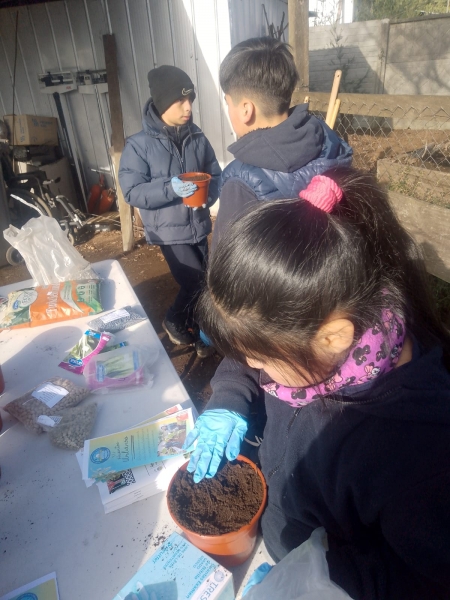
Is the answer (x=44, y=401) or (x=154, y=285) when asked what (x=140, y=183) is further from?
(x=44, y=401)

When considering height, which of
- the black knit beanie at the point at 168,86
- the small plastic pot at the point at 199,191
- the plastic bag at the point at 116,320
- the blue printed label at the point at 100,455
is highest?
the black knit beanie at the point at 168,86

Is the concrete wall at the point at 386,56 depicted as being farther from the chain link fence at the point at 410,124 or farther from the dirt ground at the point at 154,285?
the dirt ground at the point at 154,285

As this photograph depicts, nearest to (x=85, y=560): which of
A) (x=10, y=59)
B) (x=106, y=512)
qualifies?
(x=106, y=512)

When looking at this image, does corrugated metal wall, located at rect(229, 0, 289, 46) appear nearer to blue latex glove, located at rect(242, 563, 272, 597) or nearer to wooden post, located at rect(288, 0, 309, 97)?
wooden post, located at rect(288, 0, 309, 97)

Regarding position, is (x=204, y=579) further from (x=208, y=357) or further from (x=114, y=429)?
(x=208, y=357)

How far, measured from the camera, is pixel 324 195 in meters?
0.77

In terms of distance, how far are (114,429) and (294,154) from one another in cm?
111

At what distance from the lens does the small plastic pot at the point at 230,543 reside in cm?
81

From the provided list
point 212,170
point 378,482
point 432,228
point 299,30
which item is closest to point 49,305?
point 378,482

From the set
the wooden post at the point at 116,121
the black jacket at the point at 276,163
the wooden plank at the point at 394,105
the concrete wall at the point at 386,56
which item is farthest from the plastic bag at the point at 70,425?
the concrete wall at the point at 386,56

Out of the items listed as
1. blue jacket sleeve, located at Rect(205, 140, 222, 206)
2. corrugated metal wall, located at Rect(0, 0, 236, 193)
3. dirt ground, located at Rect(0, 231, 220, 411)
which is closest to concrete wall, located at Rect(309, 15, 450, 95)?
corrugated metal wall, located at Rect(0, 0, 236, 193)

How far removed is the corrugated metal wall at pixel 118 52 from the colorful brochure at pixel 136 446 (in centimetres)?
433

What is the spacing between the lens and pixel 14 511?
99 centimetres

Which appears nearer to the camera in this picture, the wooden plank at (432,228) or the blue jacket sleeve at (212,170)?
the wooden plank at (432,228)
